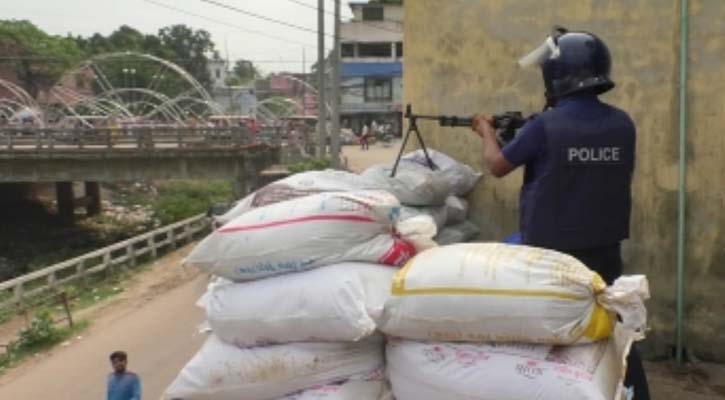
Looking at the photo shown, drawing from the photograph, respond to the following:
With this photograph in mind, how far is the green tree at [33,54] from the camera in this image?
5075 centimetres

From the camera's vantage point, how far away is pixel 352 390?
104 inches

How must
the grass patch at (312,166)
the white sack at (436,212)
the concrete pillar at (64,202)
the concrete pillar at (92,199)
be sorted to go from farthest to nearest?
the concrete pillar at (92,199) → the concrete pillar at (64,202) → the grass patch at (312,166) → the white sack at (436,212)

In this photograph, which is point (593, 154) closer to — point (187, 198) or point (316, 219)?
point (316, 219)

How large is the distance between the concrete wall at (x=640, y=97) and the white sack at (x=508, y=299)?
2.26 m

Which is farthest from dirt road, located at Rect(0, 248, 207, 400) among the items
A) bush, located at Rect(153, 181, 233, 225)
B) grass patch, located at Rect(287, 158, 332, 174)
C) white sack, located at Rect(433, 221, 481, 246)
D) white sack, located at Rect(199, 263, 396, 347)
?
bush, located at Rect(153, 181, 233, 225)

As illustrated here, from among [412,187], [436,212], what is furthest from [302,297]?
[436,212]

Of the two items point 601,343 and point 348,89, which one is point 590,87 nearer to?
point 601,343

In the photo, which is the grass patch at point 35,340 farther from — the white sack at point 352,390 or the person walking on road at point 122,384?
the white sack at point 352,390

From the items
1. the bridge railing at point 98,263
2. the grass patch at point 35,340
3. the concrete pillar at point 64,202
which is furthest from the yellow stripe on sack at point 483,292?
the concrete pillar at point 64,202

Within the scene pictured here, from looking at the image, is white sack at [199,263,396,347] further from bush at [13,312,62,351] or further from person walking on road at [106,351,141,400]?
bush at [13,312,62,351]

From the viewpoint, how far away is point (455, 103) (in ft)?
15.8

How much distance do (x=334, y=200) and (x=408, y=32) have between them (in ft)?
7.41

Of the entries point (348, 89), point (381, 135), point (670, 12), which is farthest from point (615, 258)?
point (348, 89)

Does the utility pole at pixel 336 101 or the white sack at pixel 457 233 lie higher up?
the utility pole at pixel 336 101
